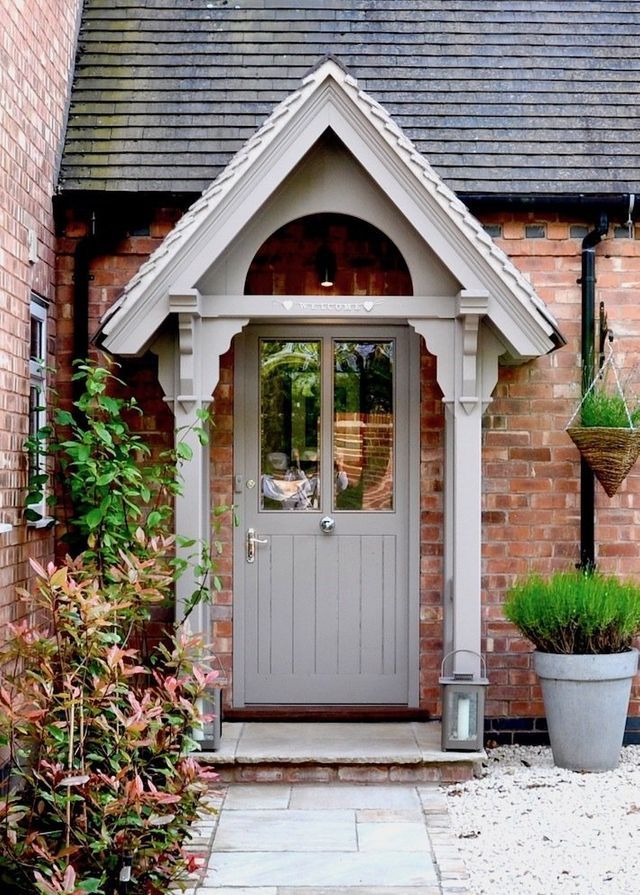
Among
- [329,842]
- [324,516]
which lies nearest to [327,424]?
[324,516]

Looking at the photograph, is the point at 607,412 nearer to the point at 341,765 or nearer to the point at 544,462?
the point at 544,462

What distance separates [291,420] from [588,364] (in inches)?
78.6

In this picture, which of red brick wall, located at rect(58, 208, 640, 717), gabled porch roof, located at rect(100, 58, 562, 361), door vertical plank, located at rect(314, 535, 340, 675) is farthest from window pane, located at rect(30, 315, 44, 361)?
door vertical plank, located at rect(314, 535, 340, 675)

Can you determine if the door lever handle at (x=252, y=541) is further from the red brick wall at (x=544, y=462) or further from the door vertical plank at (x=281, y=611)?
the red brick wall at (x=544, y=462)

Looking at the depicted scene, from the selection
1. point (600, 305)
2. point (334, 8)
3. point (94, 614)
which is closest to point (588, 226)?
point (600, 305)

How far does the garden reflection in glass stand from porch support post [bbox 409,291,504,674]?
1.02m

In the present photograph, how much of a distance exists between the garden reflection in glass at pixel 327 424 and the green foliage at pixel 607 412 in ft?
4.34

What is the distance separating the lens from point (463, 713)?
6371mm

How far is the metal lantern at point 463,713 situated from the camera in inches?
251

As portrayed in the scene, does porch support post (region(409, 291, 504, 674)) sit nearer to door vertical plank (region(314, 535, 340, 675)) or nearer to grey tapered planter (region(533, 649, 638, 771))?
grey tapered planter (region(533, 649, 638, 771))

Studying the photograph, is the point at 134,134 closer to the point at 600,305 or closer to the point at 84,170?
the point at 84,170

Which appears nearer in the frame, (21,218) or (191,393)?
(21,218)

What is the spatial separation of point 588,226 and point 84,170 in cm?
334

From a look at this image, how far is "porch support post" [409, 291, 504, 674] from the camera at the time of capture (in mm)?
6445
